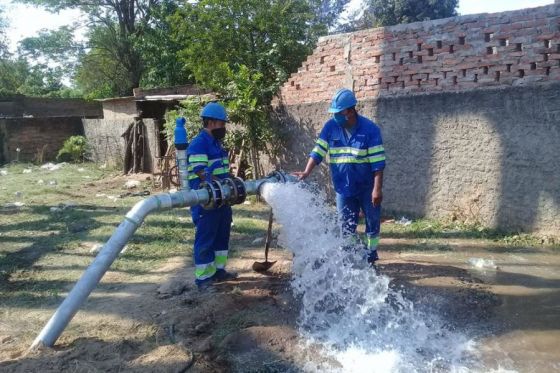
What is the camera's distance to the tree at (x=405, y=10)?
2719 cm

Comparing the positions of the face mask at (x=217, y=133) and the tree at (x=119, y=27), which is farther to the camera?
the tree at (x=119, y=27)

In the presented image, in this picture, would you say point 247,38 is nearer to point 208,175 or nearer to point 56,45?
point 208,175

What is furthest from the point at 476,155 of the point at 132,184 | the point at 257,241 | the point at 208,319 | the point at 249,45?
the point at 132,184

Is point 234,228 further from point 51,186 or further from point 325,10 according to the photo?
point 325,10

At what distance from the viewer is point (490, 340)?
3.56 metres

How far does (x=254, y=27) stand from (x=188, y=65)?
1893 mm

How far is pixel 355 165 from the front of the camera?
473 cm

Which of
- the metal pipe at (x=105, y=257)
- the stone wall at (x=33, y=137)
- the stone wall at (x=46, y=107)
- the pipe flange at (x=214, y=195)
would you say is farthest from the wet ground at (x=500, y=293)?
the stone wall at (x=46, y=107)

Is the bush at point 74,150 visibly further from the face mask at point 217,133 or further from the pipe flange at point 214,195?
the pipe flange at point 214,195

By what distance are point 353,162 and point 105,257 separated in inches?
95.0

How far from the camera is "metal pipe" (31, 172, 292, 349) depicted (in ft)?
11.2

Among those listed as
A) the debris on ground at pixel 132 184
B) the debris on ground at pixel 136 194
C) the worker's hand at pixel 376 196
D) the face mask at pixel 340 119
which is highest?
the face mask at pixel 340 119

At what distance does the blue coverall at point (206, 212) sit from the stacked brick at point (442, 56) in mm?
3489

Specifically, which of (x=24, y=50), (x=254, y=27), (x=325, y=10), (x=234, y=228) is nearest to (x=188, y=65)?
(x=254, y=27)
